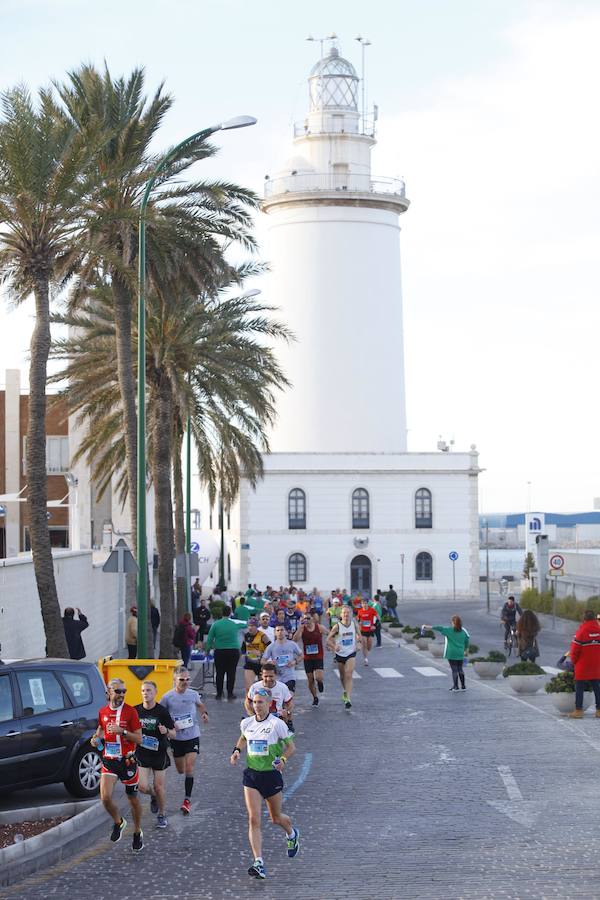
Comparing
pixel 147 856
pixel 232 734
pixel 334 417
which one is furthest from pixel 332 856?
pixel 334 417

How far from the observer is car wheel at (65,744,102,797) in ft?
48.4

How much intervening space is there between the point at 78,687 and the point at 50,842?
3071mm

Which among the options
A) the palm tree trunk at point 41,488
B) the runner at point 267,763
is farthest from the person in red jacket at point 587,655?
the runner at point 267,763

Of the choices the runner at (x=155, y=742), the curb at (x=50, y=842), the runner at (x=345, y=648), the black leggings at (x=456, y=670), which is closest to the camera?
the curb at (x=50, y=842)

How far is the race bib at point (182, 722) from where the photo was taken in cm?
1421

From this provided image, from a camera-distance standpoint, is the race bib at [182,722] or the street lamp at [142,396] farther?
the street lamp at [142,396]

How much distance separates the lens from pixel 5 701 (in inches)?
558

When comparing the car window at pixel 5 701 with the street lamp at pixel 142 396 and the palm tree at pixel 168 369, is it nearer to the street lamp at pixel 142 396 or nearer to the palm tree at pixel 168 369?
the street lamp at pixel 142 396

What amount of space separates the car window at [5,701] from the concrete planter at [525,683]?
488 inches

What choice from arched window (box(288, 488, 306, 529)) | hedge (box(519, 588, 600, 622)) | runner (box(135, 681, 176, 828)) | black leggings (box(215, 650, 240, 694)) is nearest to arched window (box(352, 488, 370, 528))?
arched window (box(288, 488, 306, 529))

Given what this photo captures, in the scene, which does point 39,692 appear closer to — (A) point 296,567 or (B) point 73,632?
(B) point 73,632

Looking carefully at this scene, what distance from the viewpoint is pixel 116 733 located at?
1289 cm

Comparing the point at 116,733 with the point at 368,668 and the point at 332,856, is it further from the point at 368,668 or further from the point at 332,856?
the point at 368,668

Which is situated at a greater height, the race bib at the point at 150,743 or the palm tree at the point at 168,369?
the palm tree at the point at 168,369
